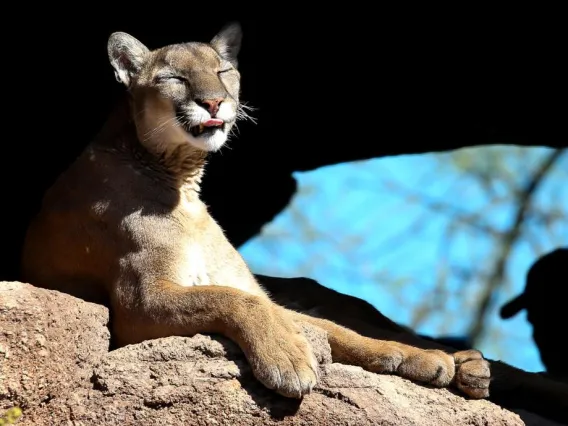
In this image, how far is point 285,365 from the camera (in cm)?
499

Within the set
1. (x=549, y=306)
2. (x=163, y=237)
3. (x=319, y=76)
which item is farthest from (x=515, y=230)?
(x=163, y=237)

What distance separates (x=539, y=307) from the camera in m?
9.80

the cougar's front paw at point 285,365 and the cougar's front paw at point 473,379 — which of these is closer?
the cougar's front paw at point 285,365

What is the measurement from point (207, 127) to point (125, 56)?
0.72 m

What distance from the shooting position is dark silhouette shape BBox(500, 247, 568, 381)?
9656mm

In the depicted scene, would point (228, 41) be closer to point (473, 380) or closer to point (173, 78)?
point (173, 78)

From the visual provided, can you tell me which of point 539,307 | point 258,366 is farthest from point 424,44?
point 258,366

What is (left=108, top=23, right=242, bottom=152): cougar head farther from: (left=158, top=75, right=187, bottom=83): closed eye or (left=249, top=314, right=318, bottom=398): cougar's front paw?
(left=249, top=314, right=318, bottom=398): cougar's front paw

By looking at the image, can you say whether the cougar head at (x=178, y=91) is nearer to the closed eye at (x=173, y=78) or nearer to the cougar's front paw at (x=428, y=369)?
the closed eye at (x=173, y=78)

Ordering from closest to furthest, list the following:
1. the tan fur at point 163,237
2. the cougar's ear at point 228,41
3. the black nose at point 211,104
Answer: the tan fur at point 163,237
the black nose at point 211,104
the cougar's ear at point 228,41

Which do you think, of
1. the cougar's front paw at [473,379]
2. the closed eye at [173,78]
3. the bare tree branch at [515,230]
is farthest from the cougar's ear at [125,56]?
the bare tree branch at [515,230]

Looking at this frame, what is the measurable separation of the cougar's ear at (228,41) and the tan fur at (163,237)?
0.6 inches

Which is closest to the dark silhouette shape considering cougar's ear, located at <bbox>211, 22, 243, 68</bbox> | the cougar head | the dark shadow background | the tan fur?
the dark shadow background

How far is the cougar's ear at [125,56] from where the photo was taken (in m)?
6.23
